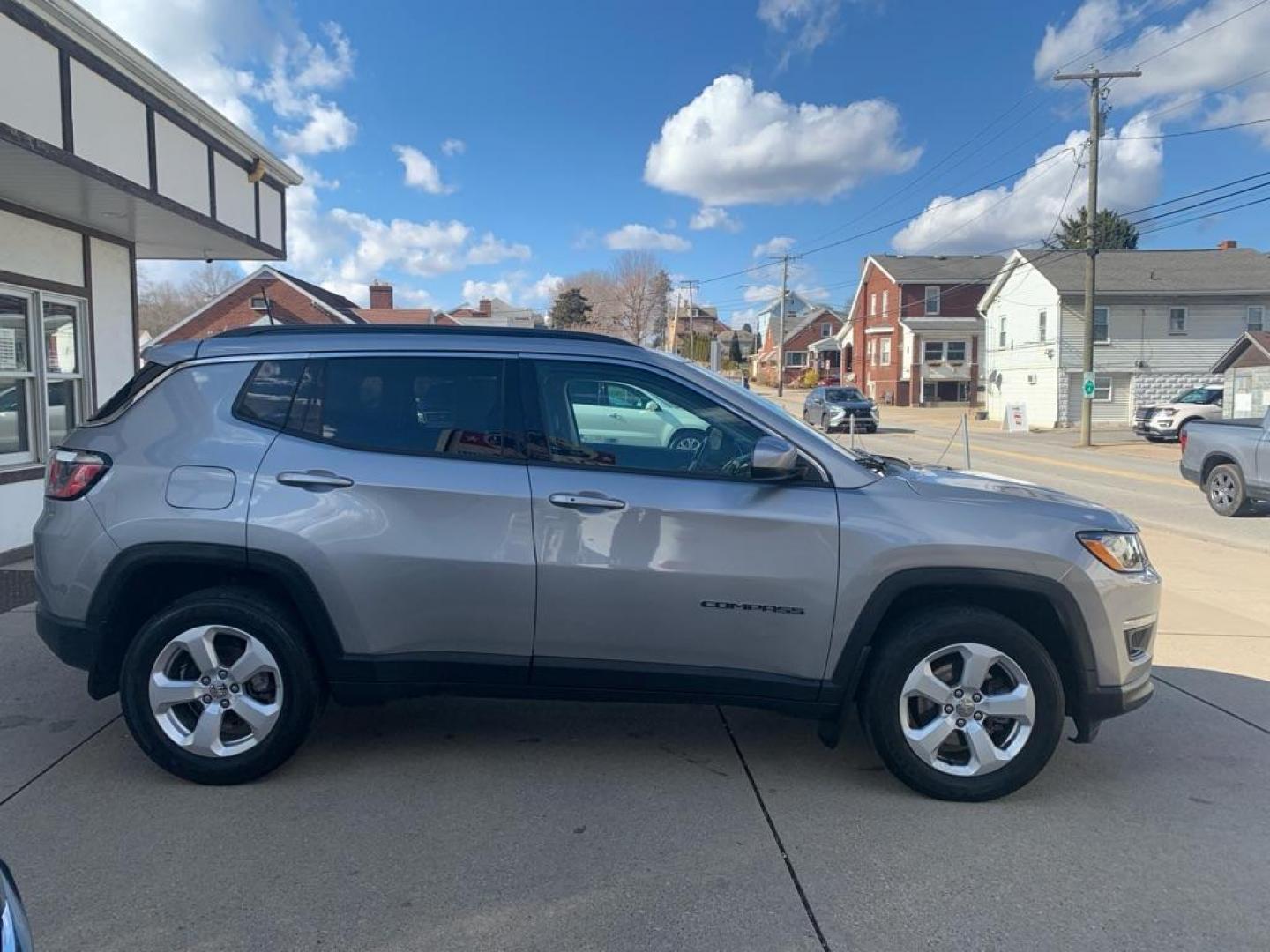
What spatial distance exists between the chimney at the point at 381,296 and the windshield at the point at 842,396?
2685 cm

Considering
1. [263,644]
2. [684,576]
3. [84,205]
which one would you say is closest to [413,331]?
[263,644]

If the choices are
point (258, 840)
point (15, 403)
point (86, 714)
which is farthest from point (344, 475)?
point (15, 403)

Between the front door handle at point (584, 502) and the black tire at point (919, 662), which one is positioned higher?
the front door handle at point (584, 502)

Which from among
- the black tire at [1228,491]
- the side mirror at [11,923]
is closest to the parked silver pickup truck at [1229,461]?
the black tire at [1228,491]

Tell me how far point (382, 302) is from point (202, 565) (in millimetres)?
49283

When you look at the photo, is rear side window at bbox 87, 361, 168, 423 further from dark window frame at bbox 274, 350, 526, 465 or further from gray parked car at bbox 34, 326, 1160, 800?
dark window frame at bbox 274, 350, 526, 465

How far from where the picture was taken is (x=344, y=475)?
3779mm

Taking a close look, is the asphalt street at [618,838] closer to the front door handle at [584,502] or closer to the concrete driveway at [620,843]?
the concrete driveway at [620,843]

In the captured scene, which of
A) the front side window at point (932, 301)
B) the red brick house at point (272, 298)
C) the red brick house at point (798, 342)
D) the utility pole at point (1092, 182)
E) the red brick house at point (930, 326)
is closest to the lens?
the utility pole at point (1092, 182)

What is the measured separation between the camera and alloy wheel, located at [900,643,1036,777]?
3678 mm

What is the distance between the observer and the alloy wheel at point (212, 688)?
3785mm

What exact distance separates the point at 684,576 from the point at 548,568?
54 cm

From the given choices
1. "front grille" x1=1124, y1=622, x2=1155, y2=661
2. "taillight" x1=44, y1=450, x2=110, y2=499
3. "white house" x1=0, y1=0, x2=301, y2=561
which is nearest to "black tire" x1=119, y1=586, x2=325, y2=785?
"taillight" x1=44, y1=450, x2=110, y2=499

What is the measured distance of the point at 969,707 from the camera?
3.71 m
